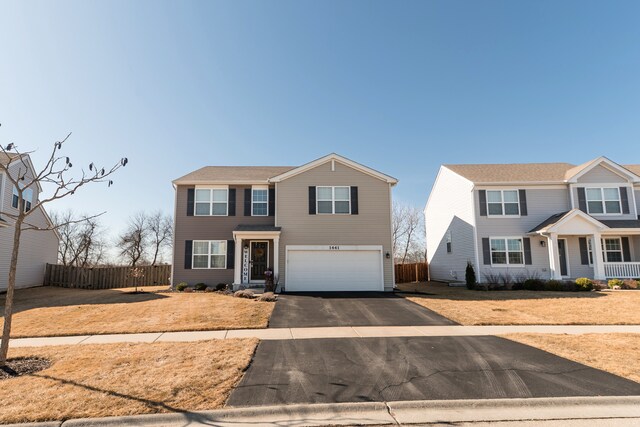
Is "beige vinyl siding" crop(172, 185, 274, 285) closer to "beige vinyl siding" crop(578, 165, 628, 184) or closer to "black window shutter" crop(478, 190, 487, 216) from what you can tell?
"black window shutter" crop(478, 190, 487, 216)

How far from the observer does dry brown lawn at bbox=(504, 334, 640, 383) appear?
6.02m

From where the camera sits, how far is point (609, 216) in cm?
1998

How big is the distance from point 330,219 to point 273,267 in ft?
12.9

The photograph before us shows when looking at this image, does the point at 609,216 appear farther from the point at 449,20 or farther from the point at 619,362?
the point at 619,362

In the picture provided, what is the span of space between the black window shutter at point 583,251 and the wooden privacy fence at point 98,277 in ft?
86.3

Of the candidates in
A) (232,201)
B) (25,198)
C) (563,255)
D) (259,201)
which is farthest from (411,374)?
(25,198)

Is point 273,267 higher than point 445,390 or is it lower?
higher

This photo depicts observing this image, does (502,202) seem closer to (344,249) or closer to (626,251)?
(626,251)

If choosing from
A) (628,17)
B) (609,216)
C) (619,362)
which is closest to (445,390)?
(619,362)

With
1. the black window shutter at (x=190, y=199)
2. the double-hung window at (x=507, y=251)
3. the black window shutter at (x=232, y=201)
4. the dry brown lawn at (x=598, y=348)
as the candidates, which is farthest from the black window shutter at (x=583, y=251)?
the black window shutter at (x=190, y=199)

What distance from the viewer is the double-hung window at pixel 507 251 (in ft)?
65.4

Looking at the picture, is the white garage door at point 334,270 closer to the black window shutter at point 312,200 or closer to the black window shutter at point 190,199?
the black window shutter at point 312,200

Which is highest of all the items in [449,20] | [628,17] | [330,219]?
[449,20]

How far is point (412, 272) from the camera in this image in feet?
91.8
